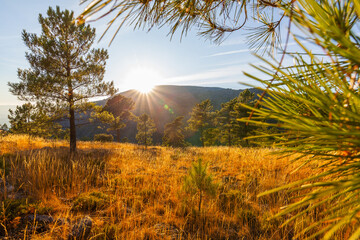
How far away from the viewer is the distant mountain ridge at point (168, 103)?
87.2 m

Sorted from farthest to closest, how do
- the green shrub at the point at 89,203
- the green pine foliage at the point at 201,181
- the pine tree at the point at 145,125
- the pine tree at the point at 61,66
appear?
the pine tree at the point at 145,125, the pine tree at the point at 61,66, the green pine foliage at the point at 201,181, the green shrub at the point at 89,203

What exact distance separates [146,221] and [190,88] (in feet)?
498

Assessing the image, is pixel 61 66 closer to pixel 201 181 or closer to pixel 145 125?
pixel 201 181

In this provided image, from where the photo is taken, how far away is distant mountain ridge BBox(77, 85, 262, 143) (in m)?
87.2

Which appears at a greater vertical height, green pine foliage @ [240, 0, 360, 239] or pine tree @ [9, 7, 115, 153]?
pine tree @ [9, 7, 115, 153]

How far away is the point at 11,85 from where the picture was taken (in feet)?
29.6

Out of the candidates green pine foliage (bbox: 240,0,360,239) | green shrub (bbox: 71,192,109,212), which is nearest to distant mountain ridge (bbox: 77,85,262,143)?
green shrub (bbox: 71,192,109,212)

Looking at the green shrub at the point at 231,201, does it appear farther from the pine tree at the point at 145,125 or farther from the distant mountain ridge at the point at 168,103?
the distant mountain ridge at the point at 168,103

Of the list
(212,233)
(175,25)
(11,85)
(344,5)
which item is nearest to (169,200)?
(212,233)

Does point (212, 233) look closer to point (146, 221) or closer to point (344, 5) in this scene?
point (146, 221)

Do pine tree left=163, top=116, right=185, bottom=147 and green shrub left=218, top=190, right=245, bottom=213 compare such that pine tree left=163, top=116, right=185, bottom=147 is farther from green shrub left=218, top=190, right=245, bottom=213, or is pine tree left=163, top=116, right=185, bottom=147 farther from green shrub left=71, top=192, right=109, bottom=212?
green shrub left=71, top=192, right=109, bottom=212

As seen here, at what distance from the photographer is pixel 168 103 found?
11988 cm

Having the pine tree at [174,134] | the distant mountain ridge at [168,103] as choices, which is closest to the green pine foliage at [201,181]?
the pine tree at [174,134]

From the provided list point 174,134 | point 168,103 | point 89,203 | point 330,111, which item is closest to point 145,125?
point 174,134
